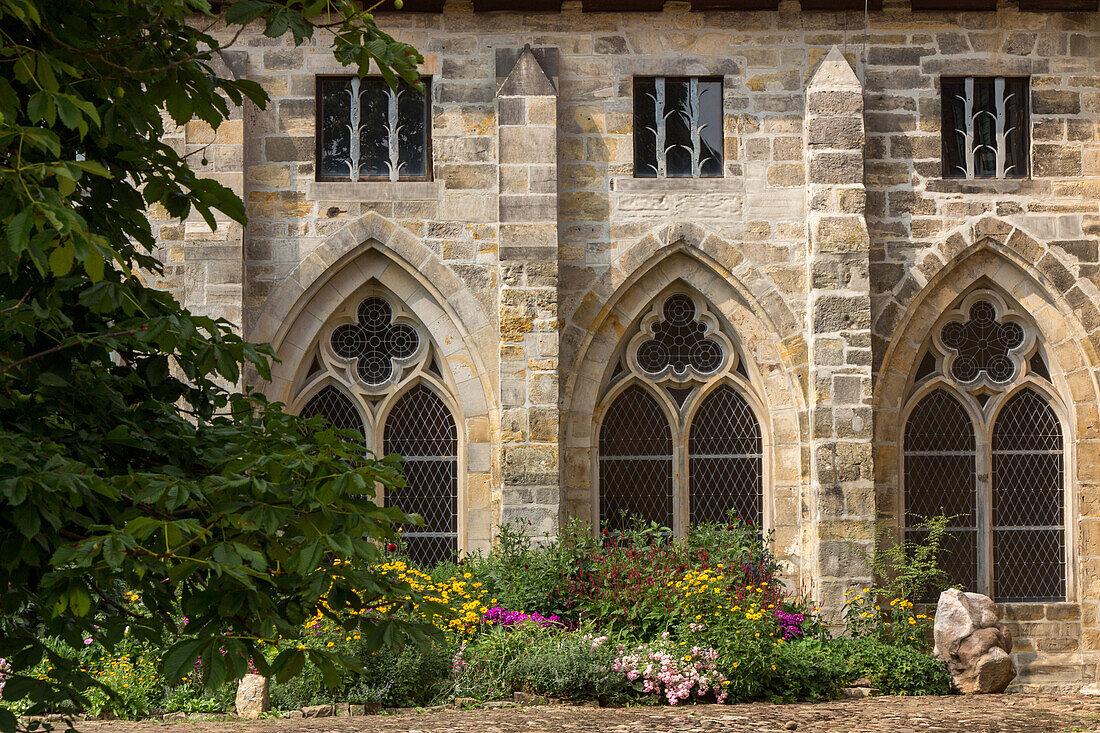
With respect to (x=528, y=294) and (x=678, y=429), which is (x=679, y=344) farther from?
(x=528, y=294)

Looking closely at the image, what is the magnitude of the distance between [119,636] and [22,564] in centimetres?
27

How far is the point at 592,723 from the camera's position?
6887 millimetres

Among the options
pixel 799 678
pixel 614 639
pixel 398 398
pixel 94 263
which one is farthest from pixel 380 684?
pixel 94 263

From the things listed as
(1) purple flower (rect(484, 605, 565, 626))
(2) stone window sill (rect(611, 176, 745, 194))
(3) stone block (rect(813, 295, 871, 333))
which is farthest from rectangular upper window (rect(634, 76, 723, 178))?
(1) purple flower (rect(484, 605, 565, 626))

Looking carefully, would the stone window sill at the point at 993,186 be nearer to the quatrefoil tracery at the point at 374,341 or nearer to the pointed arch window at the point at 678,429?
the pointed arch window at the point at 678,429

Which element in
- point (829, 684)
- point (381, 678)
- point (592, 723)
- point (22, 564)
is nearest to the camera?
point (22, 564)

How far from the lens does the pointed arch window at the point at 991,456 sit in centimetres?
1024

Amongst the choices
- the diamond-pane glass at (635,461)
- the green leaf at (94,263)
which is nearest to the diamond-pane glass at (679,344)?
the diamond-pane glass at (635,461)

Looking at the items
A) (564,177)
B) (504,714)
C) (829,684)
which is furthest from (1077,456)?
(504,714)

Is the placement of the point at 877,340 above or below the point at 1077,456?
above

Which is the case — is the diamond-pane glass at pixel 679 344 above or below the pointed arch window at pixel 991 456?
above

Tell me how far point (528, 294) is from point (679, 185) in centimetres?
179

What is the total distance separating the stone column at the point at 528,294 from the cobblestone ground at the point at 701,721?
245cm

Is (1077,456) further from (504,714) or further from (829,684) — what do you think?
(504,714)
